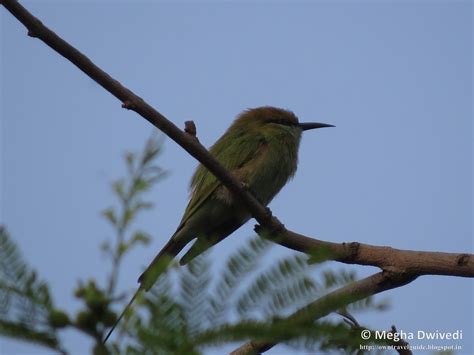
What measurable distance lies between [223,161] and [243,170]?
19 cm

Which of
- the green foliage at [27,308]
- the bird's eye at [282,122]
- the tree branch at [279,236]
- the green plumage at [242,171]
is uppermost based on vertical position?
the bird's eye at [282,122]

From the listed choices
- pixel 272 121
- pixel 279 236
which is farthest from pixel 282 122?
pixel 279 236

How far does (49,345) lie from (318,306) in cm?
42

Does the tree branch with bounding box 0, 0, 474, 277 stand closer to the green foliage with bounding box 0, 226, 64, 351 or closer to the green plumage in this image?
the green plumage

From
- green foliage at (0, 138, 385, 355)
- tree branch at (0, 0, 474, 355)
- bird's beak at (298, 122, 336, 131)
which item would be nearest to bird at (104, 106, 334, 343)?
bird's beak at (298, 122, 336, 131)

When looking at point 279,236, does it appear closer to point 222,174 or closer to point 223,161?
point 222,174

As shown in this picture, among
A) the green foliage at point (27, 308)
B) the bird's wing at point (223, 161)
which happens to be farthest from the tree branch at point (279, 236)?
the green foliage at point (27, 308)

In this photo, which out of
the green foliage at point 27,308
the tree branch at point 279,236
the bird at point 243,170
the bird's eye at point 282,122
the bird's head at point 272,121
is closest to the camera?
the green foliage at point 27,308

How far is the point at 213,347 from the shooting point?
1025 mm

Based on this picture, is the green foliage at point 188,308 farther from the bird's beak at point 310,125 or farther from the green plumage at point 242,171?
the bird's beak at point 310,125

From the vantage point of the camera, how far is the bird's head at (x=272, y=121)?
5130 mm

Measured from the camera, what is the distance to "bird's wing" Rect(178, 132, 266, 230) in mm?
4316

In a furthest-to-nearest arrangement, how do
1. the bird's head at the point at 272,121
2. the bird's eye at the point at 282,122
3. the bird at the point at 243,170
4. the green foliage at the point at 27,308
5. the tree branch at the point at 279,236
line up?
the bird's eye at the point at 282,122 → the bird's head at the point at 272,121 → the bird at the point at 243,170 → the tree branch at the point at 279,236 → the green foliage at the point at 27,308

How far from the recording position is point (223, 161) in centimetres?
467
